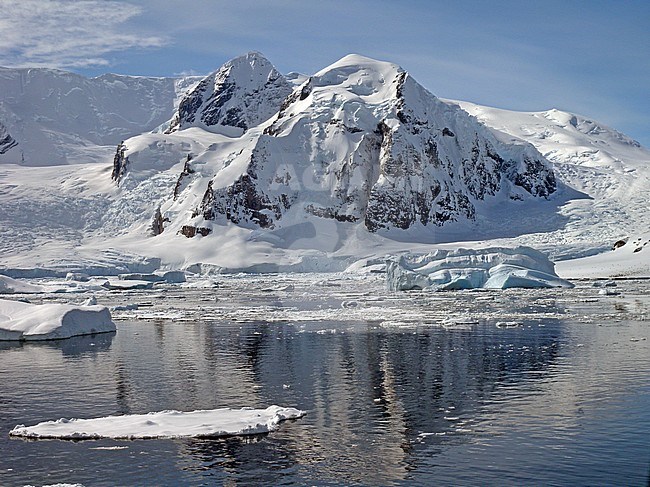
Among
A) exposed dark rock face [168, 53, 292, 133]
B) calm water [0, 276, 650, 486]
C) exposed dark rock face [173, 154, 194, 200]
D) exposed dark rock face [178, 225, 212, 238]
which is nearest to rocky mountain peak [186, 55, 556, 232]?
exposed dark rock face [178, 225, 212, 238]

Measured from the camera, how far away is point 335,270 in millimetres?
92875

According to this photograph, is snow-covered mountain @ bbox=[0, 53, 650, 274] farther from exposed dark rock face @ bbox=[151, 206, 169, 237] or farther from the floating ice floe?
the floating ice floe

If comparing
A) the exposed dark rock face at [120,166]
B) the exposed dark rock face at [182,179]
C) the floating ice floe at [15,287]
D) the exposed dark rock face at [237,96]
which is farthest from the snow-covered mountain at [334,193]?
the exposed dark rock face at [237,96]

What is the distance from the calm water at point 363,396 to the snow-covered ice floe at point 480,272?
1859cm

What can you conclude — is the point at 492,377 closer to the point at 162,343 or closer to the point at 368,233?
the point at 162,343

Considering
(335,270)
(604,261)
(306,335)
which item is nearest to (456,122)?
(335,270)

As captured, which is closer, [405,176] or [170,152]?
[405,176]

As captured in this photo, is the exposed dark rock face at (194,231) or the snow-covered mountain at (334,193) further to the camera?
the exposed dark rock face at (194,231)

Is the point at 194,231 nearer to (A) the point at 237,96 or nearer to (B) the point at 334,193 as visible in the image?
(B) the point at 334,193

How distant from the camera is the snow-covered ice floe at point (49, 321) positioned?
98.5 ft

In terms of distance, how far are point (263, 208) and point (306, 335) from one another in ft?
259

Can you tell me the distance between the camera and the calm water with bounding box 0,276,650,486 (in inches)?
513

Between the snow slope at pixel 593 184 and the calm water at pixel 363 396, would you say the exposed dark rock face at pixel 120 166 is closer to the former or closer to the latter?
the snow slope at pixel 593 184

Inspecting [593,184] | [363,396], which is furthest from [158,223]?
[363,396]
